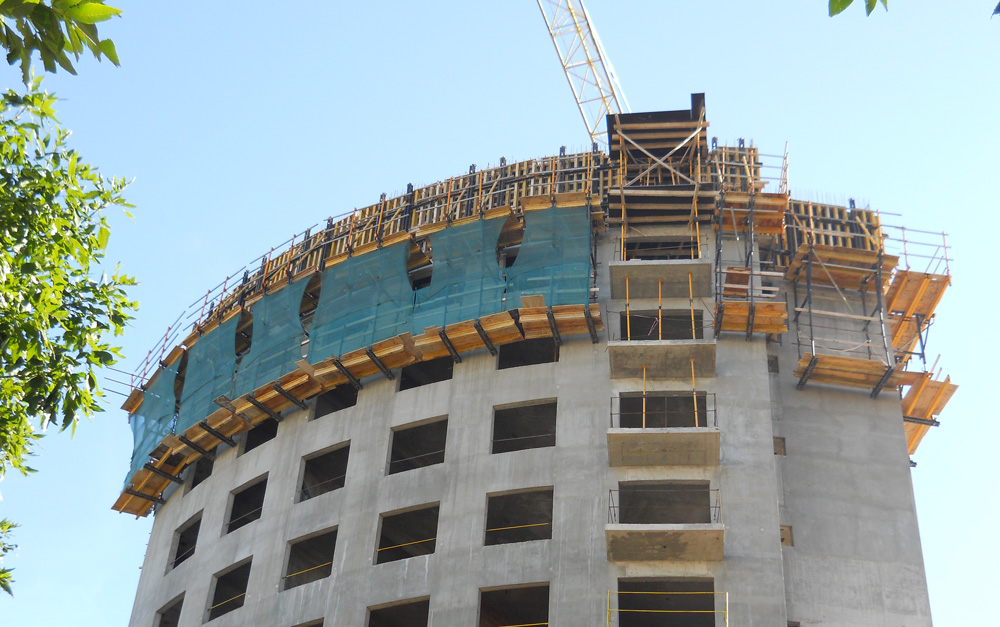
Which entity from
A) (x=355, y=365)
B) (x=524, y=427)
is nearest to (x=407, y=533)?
(x=524, y=427)

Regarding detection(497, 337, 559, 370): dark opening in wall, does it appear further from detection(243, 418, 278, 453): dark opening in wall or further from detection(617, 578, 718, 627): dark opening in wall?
detection(243, 418, 278, 453): dark opening in wall

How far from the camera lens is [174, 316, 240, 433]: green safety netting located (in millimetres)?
39219

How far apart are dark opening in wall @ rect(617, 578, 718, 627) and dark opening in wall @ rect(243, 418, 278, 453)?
14685 mm

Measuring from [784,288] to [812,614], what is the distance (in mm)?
11399

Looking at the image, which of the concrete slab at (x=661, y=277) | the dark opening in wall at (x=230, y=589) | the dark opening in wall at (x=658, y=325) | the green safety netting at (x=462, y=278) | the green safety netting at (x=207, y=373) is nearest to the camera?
the concrete slab at (x=661, y=277)

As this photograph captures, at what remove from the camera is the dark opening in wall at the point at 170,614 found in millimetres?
37125

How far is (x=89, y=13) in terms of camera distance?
6598 millimetres

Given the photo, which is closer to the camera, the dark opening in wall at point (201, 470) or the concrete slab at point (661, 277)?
the concrete slab at point (661, 277)

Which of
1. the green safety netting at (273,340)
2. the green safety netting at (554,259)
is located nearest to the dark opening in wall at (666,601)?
the green safety netting at (554,259)

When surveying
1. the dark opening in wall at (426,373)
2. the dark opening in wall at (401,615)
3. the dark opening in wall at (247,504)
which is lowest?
the dark opening in wall at (401,615)

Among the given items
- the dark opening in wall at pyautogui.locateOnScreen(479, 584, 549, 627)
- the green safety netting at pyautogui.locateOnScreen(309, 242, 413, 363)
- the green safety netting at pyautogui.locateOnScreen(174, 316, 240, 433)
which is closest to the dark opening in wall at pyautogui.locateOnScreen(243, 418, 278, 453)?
the green safety netting at pyautogui.locateOnScreen(174, 316, 240, 433)

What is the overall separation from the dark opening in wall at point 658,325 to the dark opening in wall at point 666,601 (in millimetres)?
7587

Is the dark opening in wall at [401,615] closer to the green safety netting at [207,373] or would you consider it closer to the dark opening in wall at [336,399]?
the dark opening in wall at [336,399]

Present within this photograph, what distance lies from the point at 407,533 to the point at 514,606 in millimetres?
4315
